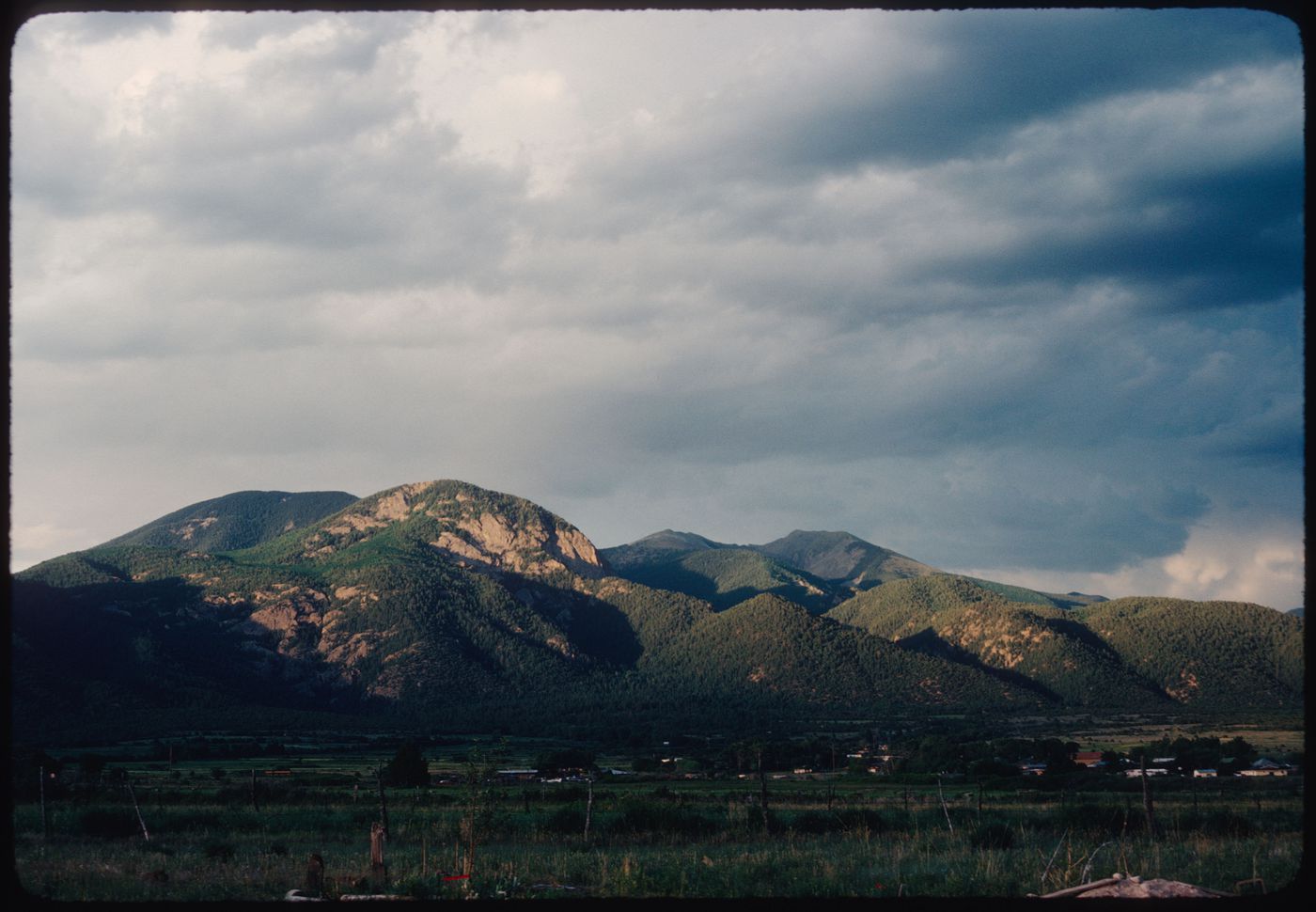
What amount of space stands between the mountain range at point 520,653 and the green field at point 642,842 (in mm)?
70440

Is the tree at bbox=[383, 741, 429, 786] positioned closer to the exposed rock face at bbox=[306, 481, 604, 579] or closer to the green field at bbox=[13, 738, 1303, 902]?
the green field at bbox=[13, 738, 1303, 902]

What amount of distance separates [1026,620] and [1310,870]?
6201 inches

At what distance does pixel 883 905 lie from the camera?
2.39 metres

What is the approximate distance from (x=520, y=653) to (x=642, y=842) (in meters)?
129

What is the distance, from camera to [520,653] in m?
148

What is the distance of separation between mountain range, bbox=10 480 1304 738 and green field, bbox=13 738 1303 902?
7044 cm

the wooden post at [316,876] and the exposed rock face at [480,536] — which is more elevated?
the exposed rock face at [480,536]

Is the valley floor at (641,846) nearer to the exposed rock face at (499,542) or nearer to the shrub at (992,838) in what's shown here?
the shrub at (992,838)

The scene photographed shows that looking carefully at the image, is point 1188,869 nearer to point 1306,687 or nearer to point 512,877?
point 512,877

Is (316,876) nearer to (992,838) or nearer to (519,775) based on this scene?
(992,838)

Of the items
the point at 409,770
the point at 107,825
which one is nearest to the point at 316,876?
the point at 107,825

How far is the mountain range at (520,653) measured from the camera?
11306cm

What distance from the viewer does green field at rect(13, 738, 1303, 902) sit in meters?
11.8

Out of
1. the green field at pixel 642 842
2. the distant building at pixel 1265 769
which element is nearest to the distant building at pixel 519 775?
the green field at pixel 642 842
